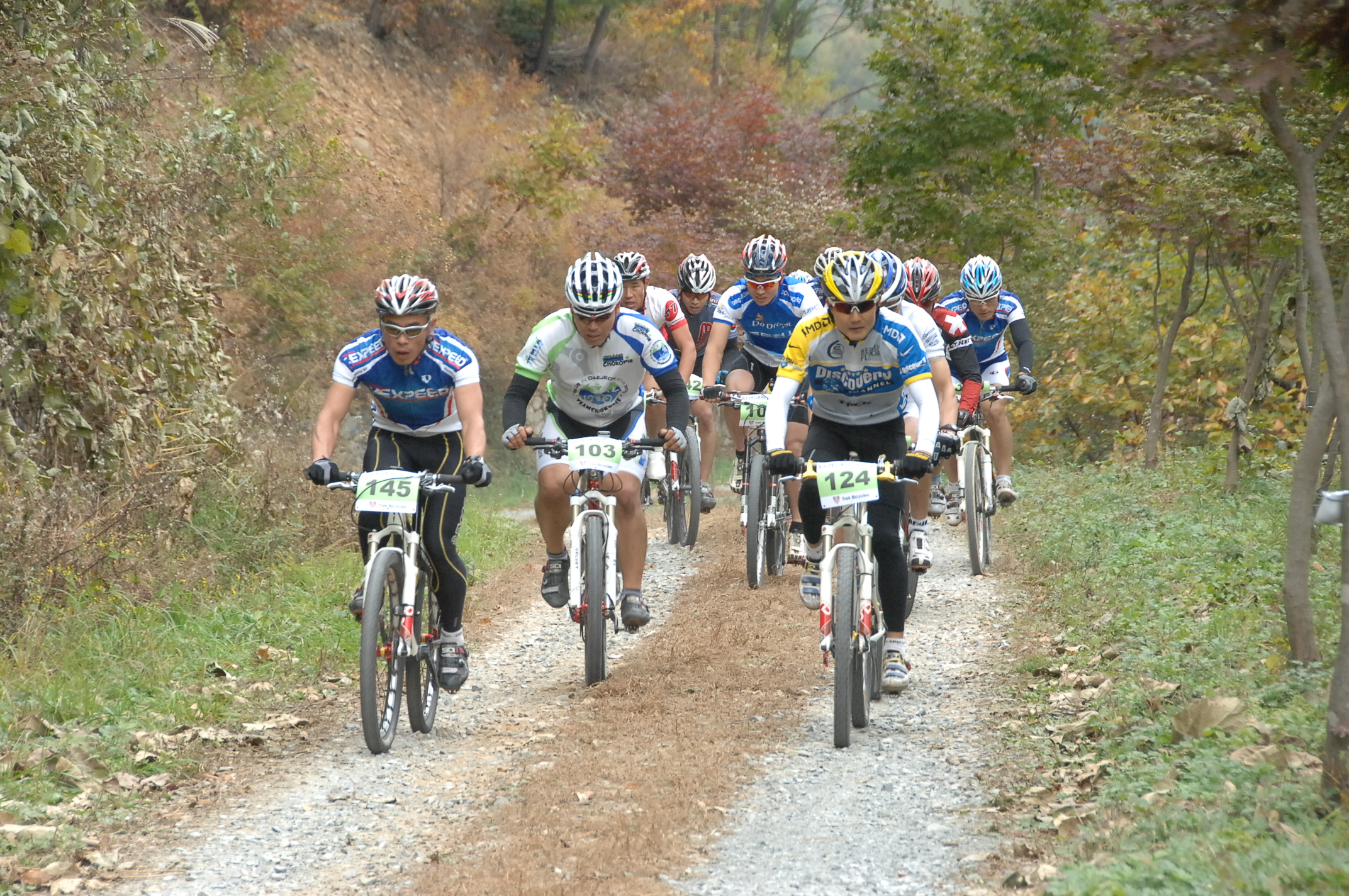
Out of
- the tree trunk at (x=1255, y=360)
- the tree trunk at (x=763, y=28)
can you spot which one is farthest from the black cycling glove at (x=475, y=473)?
the tree trunk at (x=763, y=28)

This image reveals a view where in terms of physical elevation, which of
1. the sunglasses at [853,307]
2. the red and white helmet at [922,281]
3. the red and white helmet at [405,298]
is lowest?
the sunglasses at [853,307]

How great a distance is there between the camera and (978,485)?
10406mm

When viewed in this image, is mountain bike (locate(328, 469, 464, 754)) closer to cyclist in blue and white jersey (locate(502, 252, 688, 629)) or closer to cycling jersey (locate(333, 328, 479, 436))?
cycling jersey (locate(333, 328, 479, 436))

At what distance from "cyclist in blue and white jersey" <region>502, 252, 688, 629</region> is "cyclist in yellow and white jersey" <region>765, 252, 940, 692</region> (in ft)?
2.49

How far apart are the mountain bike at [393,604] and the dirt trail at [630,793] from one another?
8.0 inches

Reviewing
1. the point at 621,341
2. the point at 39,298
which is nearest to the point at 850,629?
the point at 621,341

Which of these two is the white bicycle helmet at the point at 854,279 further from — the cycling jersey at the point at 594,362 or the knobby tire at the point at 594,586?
the knobby tire at the point at 594,586

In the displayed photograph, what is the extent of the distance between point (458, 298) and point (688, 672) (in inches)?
726

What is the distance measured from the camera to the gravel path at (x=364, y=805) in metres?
4.61

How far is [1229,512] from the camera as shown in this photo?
10.6 m

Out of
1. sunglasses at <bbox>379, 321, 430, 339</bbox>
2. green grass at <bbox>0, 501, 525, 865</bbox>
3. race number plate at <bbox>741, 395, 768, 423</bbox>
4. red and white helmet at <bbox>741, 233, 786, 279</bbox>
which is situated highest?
red and white helmet at <bbox>741, 233, 786, 279</bbox>

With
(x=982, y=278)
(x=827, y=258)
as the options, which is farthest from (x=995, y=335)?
(x=827, y=258)

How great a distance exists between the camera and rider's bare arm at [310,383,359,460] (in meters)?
6.43

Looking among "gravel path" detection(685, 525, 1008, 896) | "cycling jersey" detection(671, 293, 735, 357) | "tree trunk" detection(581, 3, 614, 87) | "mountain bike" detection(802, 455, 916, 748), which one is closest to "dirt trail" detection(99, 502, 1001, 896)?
"gravel path" detection(685, 525, 1008, 896)
